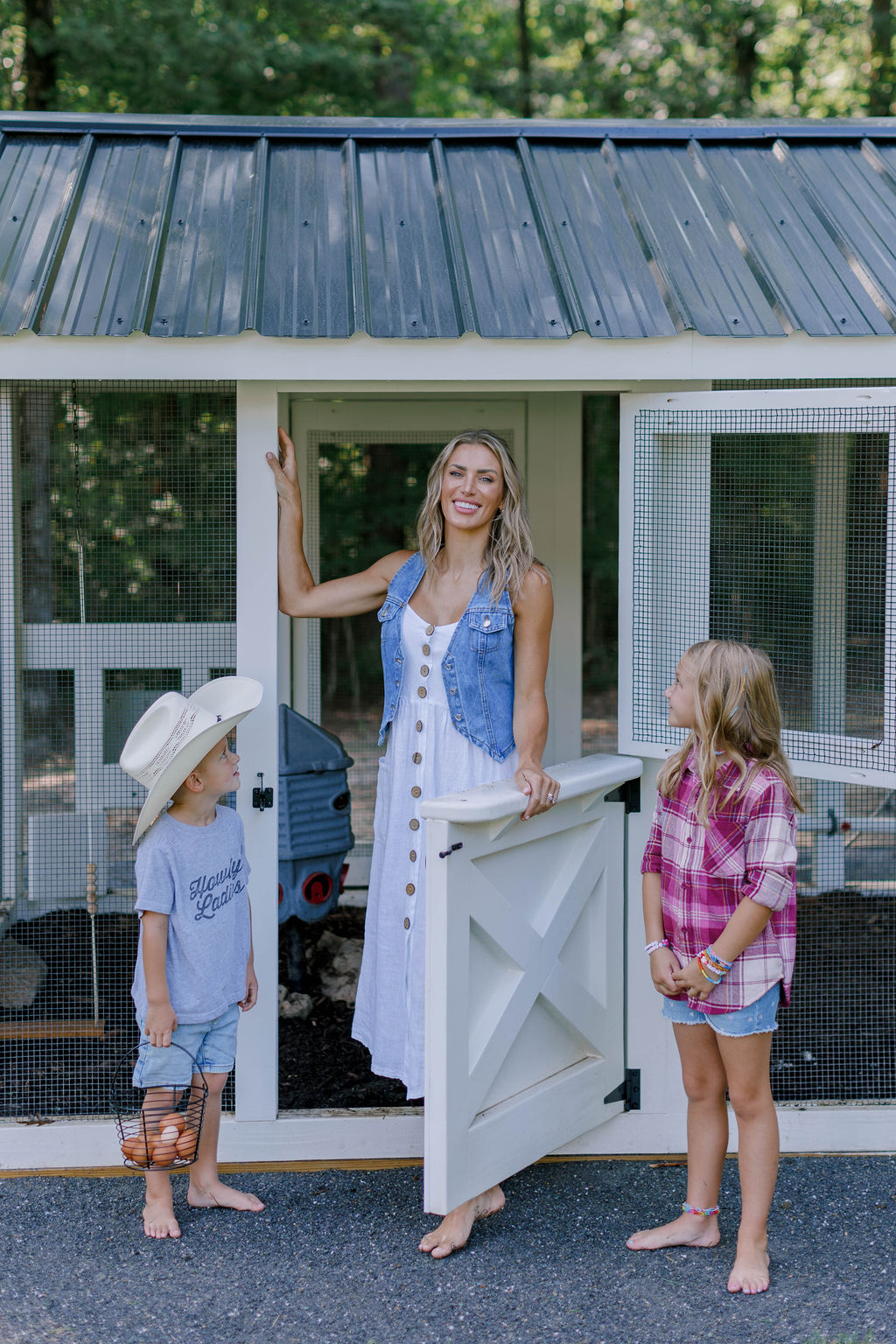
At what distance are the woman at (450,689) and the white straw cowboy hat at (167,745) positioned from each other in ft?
1.38

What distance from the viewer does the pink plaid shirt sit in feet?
8.15

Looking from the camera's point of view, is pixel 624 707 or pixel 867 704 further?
pixel 624 707

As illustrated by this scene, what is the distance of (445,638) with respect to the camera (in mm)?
2873

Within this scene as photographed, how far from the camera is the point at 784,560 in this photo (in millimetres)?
3072

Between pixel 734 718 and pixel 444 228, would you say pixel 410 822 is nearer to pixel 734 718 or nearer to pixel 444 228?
pixel 734 718

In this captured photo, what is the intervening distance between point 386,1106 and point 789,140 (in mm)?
3181

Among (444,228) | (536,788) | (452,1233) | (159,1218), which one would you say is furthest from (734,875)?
(444,228)

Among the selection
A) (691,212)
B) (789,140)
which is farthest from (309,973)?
(789,140)

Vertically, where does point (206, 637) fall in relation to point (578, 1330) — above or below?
above

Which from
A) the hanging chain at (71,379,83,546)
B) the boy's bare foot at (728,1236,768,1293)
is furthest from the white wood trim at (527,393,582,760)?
the boy's bare foot at (728,1236,768,1293)

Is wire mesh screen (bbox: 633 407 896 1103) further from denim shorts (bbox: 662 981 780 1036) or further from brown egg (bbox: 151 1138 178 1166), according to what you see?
brown egg (bbox: 151 1138 178 1166)

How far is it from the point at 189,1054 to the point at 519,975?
2.60 ft

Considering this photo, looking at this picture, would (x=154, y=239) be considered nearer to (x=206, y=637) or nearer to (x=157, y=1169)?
(x=206, y=637)

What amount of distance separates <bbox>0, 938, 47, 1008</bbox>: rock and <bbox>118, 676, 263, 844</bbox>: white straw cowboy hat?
3.15ft
